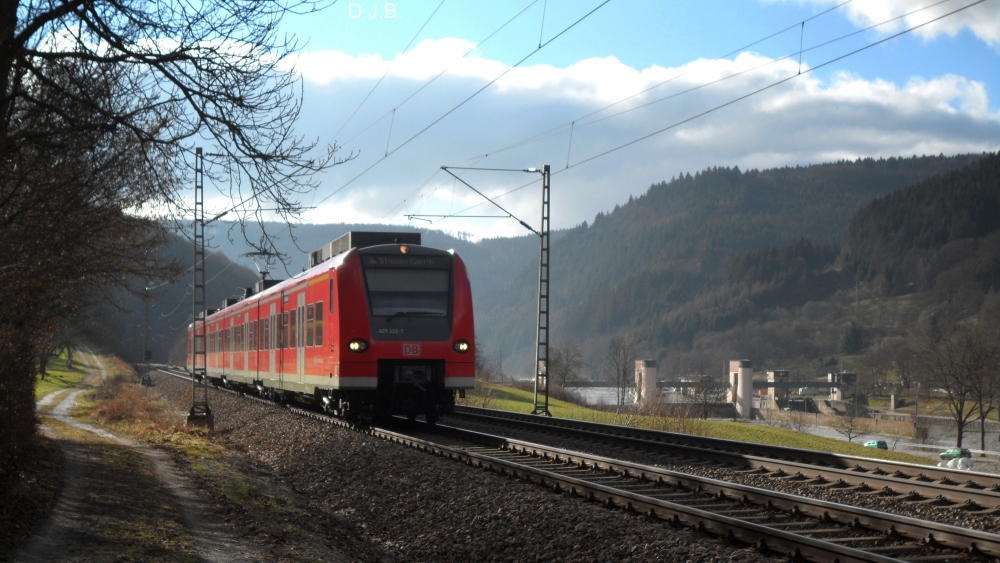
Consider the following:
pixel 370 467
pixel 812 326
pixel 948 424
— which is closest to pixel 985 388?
pixel 948 424

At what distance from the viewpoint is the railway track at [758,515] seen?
23.6 feet

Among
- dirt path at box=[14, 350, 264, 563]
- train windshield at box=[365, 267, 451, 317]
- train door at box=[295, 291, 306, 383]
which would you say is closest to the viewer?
dirt path at box=[14, 350, 264, 563]

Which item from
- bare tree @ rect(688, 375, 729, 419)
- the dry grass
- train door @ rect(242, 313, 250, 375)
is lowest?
bare tree @ rect(688, 375, 729, 419)

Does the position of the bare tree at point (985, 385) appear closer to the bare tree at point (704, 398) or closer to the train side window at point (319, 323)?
the bare tree at point (704, 398)

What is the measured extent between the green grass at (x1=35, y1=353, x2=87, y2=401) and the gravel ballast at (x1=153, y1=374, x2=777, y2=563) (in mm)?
40898

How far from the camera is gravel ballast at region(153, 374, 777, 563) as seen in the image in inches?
313

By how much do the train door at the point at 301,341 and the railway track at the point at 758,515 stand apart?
331 inches

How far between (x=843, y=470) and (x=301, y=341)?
13.1 meters

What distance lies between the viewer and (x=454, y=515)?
9.98m

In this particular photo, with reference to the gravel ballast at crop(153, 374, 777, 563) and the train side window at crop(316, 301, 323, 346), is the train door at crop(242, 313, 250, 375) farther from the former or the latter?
the gravel ballast at crop(153, 374, 777, 563)

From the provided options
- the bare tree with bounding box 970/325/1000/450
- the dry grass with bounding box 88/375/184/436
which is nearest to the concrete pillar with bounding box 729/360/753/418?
the bare tree with bounding box 970/325/1000/450

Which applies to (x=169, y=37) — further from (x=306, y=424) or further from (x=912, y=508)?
(x=306, y=424)

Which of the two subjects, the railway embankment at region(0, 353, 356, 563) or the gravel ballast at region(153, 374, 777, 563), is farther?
the railway embankment at region(0, 353, 356, 563)

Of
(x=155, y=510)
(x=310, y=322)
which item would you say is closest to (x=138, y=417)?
(x=310, y=322)
